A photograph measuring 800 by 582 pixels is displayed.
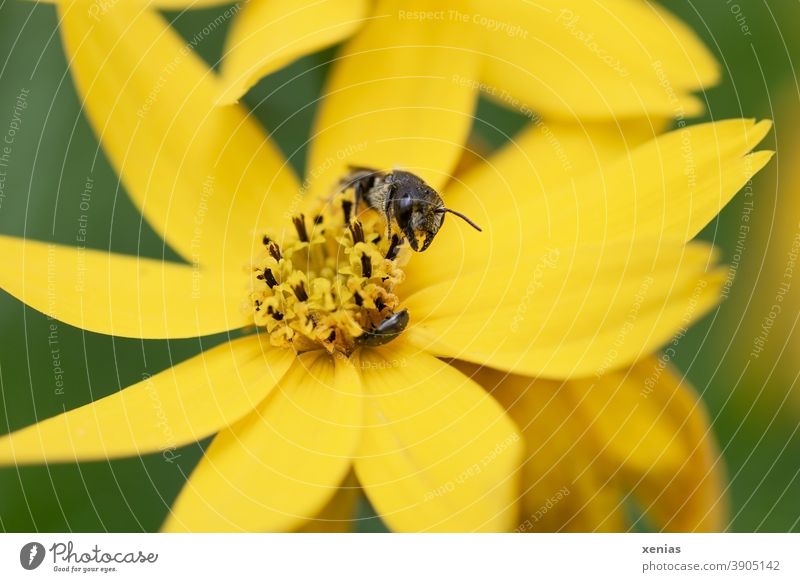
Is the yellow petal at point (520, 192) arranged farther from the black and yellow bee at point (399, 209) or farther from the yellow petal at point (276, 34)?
the yellow petal at point (276, 34)

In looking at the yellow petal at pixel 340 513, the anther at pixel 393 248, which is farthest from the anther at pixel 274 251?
the yellow petal at pixel 340 513

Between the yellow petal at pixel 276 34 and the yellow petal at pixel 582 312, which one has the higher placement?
the yellow petal at pixel 276 34

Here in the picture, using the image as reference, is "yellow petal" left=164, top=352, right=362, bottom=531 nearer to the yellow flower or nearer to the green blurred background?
the green blurred background

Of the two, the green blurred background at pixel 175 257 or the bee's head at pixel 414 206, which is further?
the green blurred background at pixel 175 257

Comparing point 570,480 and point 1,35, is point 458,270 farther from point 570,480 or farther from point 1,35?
point 1,35

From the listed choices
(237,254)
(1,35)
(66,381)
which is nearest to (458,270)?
(237,254)

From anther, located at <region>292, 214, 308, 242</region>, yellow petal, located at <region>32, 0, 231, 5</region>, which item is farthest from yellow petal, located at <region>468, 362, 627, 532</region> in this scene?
yellow petal, located at <region>32, 0, 231, 5</region>
